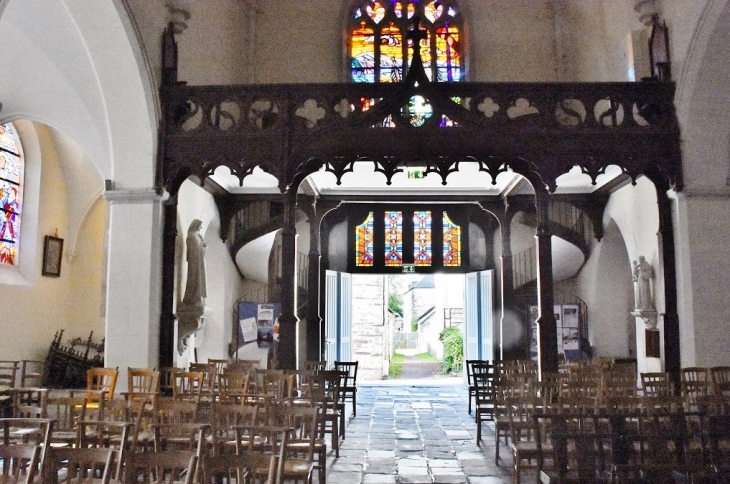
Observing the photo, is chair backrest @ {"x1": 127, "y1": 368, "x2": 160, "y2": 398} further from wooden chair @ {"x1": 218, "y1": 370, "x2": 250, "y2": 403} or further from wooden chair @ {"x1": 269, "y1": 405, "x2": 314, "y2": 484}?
wooden chair @ {"x1": 269, "y1": 405, "x2": 314, "y2": 484}

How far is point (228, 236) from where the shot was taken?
1438cm

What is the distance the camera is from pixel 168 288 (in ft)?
29.7

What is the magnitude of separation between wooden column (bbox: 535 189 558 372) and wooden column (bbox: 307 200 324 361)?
5.97 metres

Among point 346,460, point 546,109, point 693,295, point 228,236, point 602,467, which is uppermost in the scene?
point 546,109

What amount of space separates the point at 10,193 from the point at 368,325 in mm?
11445

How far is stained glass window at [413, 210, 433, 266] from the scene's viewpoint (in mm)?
15883

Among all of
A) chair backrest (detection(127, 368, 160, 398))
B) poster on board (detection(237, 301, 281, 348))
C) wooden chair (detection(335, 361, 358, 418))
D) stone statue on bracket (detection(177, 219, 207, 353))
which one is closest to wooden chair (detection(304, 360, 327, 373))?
wooden chair (detection(335, 361, 358, 418))

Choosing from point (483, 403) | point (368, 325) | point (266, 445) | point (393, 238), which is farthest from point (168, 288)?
point (368, 325)

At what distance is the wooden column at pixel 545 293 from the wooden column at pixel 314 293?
5.97 m

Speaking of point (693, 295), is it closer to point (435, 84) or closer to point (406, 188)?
point (435, 84)

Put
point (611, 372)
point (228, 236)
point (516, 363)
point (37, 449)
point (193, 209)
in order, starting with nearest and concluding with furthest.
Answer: point (37, 449)
point (611, 372)
point (516, 363)
point (193, 209)
point (228, 236)

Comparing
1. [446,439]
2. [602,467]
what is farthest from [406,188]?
[602,467]

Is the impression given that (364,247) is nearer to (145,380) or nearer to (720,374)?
(145,380)

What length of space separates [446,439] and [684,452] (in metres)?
4.73
